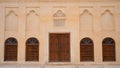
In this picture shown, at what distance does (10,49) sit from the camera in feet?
53.0

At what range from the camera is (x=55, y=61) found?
1594cm

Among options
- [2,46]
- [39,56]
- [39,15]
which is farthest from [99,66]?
[2,46]

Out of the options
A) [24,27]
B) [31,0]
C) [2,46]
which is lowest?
[2,46]

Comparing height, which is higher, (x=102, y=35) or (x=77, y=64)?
(x=102, y=35)

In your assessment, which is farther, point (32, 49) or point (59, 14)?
point (59, 14)

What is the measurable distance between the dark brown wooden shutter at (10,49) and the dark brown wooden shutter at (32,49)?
684mm

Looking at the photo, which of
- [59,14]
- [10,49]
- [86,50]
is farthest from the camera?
[59,14]

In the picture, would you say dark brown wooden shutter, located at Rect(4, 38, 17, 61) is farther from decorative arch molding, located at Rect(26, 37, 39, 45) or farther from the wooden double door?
the wooden double door

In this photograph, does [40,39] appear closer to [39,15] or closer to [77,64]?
[39,15]

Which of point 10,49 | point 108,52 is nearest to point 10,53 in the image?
point 10,49

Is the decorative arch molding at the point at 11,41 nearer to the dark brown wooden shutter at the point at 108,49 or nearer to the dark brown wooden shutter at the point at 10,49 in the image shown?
the dark brown wooden shutter at the point at 10,49

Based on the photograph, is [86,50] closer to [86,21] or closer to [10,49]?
[86,21]

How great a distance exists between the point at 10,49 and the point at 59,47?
258cm

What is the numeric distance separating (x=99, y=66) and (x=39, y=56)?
123 inches
